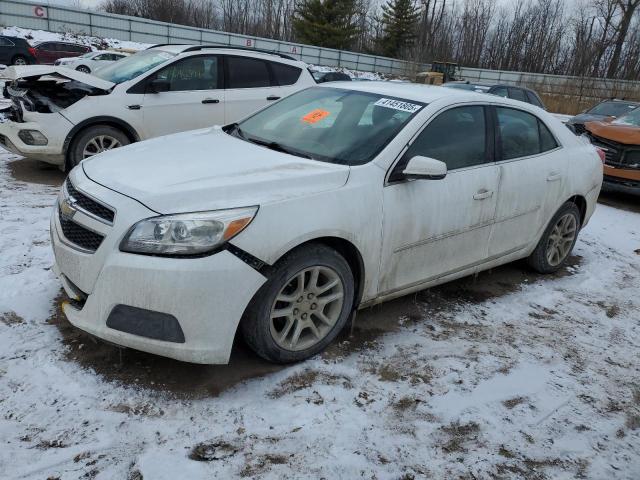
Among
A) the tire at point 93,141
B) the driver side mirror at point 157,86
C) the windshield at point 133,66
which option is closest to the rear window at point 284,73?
the windshield at point 133,66

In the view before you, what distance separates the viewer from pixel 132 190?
2.75 m

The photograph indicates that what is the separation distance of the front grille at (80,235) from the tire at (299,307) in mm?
841

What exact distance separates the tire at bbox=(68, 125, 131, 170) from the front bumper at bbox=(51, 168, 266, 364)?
395 centimetres

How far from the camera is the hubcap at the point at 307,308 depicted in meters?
2.94

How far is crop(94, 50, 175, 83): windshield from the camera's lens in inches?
266

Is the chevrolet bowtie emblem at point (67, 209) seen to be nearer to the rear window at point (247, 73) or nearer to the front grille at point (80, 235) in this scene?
→ the front grille at point (80, 235)

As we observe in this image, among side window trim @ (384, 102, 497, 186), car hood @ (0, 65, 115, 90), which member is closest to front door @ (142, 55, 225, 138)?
car hood @ (0, 65, 115, 90)

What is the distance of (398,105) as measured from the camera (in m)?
3.70

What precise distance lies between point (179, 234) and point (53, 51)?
3035 centimetres

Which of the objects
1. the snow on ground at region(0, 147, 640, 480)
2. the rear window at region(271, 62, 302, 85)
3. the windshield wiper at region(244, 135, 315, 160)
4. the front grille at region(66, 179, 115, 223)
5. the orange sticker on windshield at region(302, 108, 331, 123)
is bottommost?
the snow on ground at region(0, 147, 640, 480)

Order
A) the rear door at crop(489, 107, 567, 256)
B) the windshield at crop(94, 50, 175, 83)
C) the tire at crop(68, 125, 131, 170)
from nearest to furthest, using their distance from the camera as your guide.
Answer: the rear door at crop(489, 107, 567, 256) < the tire at crop(68, 125, 131, 170) < the windshield at crop(94, 50, 175, 83)

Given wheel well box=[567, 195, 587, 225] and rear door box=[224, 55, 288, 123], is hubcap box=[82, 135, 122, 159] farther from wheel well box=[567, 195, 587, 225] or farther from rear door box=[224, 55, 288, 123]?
wheel well box=[567, 195, 587, 225]

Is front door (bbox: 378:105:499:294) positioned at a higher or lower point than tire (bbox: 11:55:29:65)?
higher

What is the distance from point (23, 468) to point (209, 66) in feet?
19.2
